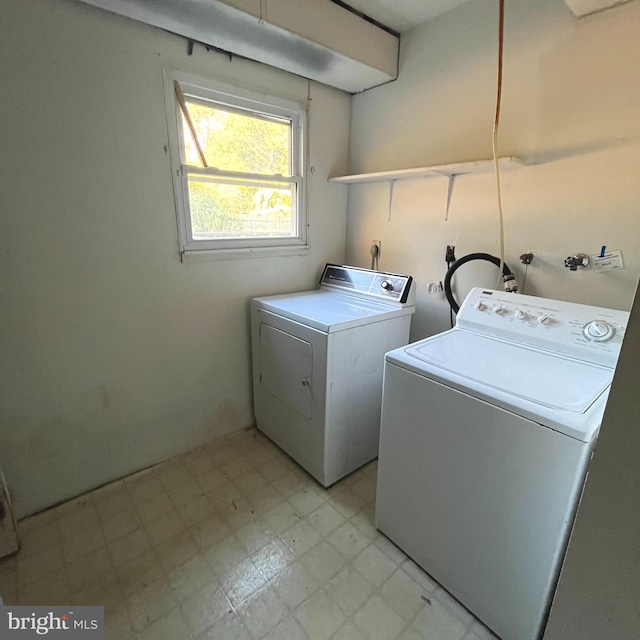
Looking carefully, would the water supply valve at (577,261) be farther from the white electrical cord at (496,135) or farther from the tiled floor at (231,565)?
the tiled floor at (231,565)

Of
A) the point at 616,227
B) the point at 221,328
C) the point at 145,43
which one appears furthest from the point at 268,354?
the point at 616,227

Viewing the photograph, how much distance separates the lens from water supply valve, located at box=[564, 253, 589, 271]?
1.52 meters

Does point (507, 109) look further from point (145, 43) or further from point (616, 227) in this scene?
point (145, 43)

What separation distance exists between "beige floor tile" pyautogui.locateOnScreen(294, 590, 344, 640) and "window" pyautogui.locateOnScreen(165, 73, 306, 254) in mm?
1721

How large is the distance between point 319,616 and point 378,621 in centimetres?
22

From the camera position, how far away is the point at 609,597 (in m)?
0.75

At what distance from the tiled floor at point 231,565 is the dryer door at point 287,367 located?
18.5 inches

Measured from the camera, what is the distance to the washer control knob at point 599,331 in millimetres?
1263

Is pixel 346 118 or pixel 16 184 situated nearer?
pixel 16 184


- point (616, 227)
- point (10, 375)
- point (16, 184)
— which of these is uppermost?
point (16, 184)

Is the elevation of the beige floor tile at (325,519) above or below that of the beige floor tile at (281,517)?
above

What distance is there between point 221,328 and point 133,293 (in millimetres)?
535

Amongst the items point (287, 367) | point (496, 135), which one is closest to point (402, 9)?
point (496, 135)

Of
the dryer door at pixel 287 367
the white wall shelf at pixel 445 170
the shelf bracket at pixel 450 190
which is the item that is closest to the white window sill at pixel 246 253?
the dryer door at pixel 287 367
